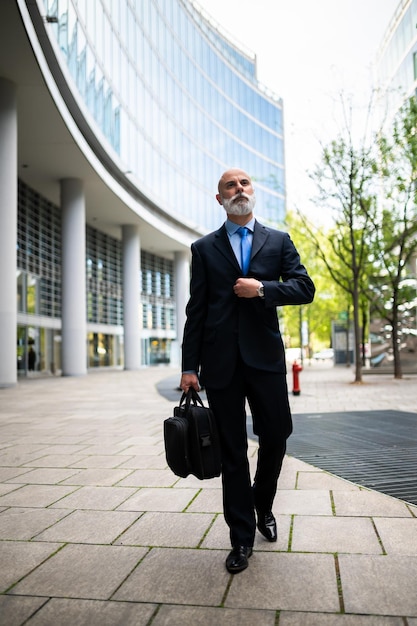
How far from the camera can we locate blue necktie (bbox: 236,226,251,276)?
3344 millimetres

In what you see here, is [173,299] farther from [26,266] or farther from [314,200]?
[314,200]

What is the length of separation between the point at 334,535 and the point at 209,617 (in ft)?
4.38

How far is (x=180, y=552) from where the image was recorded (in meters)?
3.35

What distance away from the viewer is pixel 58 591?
9.20 ft

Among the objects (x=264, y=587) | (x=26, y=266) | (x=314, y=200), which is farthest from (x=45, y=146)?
(x=264, y=587)

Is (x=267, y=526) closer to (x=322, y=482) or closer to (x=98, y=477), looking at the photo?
(x=322, y=482)

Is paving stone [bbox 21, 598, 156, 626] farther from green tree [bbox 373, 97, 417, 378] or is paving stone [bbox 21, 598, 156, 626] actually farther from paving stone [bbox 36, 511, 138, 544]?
green tree [bbox 373, 97, 417, 378]

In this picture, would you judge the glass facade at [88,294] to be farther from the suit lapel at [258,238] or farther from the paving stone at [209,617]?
the paving stone at [209,617]

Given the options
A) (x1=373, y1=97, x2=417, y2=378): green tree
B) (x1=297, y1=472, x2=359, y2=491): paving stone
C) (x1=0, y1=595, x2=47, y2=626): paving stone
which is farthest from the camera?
(x1=373, y1=97, x2=417, y2=378): green tree

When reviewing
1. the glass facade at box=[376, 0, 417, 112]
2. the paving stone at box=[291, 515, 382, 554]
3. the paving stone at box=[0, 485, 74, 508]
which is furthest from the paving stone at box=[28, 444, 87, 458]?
the glass facade at box=[376, 0, 417, 112]

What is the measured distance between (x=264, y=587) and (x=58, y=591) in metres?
0.98

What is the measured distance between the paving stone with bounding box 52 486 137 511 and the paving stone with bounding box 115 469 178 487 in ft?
0.61

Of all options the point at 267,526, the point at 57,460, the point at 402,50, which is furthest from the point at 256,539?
the point at 402,50

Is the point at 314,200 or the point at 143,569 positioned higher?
the point at 314,200
